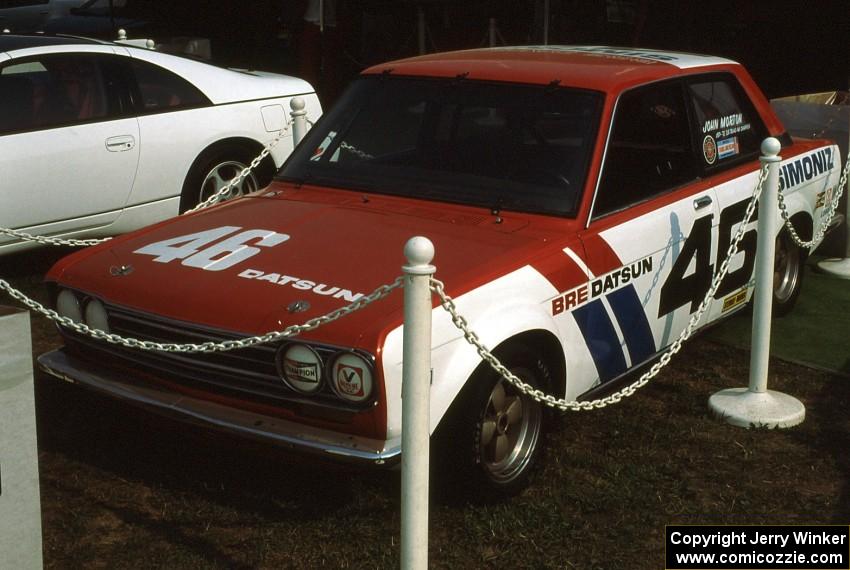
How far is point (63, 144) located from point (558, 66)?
11.1 feet

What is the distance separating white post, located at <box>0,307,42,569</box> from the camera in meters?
3.43

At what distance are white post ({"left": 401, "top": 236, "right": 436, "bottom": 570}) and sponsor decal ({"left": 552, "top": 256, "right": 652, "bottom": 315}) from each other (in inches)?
41.9

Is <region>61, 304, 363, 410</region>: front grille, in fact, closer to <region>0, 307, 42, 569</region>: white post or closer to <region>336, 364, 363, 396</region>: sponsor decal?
<region>336, 364, 363, 396</region>: sponsor decal

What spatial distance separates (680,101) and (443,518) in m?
2.44

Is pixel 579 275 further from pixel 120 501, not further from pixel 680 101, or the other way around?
pixel 120 501

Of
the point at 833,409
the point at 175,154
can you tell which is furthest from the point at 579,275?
the point at 175,154

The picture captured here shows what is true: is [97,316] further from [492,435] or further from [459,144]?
[459,144]

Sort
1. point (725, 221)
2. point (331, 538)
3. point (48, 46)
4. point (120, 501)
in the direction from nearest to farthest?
1. point (331, 538)
2. point (120, 501)
3. point (725, 221)
4. point (48, 46)

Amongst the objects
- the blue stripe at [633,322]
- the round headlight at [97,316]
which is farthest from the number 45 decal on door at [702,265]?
the round headlight at [97,316]

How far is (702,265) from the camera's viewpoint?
5.45m

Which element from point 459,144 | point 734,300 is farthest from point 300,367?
point 734,300

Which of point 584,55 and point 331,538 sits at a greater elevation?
point 584,55

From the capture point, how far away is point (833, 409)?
5.64m

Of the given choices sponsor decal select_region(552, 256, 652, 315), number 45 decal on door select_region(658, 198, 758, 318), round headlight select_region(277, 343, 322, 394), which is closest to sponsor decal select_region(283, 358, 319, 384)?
round headlight select_region(277, 343, 322, 394)
